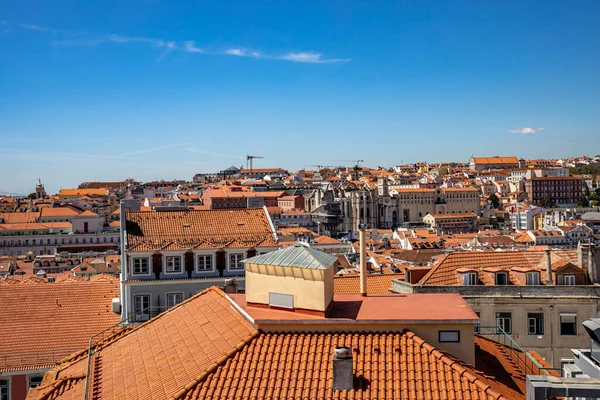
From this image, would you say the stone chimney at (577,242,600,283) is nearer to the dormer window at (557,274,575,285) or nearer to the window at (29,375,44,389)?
the dormer window at (557,274,575,285)

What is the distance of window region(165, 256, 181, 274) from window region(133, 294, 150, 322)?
4.63 ft

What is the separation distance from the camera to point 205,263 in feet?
89.2

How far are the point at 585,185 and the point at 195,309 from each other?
664ft

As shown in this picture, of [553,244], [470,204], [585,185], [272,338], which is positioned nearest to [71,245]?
[553,244]

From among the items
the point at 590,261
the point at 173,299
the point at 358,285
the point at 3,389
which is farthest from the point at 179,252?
the point at 590,261

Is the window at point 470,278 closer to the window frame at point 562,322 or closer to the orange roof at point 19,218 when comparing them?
the window frame at point 562,322

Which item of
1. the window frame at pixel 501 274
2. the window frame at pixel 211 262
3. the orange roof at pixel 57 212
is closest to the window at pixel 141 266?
the window frame at pixel 211 262

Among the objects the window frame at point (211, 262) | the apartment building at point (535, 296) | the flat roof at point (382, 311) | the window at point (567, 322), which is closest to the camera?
the flat roof at point (382, 311)

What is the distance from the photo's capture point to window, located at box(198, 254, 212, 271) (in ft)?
89.0

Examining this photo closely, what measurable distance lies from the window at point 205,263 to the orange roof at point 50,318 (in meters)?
3.47

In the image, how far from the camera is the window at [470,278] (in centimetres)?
2425

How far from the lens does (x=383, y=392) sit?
1064 centimetres

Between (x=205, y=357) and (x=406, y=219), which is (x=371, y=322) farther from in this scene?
(x=406, y=219)

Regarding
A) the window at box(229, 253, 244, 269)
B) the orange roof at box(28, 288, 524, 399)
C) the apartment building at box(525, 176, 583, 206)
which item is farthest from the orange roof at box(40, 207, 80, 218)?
the apartment building at box(525, 176, 583, 206)
